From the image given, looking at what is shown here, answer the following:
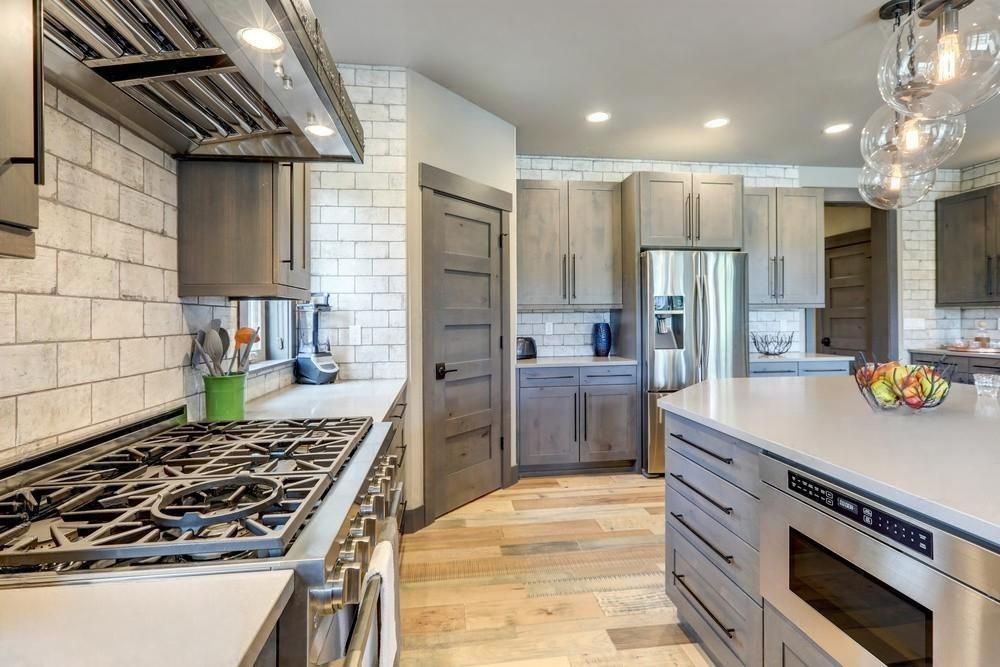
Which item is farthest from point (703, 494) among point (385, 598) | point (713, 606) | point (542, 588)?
point (385, 598)

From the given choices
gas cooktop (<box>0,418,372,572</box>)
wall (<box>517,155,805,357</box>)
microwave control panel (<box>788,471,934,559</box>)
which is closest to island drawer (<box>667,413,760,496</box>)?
microwave control panel (<box>788,471,934,559</box>)

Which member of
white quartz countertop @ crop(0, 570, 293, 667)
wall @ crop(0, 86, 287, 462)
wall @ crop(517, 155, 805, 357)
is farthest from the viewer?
wall @ crop(517, 155, 805, 357)

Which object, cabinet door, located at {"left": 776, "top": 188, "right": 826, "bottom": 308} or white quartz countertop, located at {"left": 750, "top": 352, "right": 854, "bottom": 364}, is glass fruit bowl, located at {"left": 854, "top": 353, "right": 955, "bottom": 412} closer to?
white quartz countertop, located at {"left": 750, "top": 352, "right": 854, "bottom": 364}

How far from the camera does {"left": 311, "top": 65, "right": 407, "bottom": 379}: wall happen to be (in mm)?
2887

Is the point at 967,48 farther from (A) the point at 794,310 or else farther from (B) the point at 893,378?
(A) the point at 794,310

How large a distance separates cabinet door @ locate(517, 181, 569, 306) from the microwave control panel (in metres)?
3.02

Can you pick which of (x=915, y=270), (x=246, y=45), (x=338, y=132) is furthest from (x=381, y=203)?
(x=915, y=270)

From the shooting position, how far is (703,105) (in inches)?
137

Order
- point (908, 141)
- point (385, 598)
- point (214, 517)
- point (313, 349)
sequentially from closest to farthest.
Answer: point (214, 517) → point (385, 598) → point (908, 141) → point (313, 349)

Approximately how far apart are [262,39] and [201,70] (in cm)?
21

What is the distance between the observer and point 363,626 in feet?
2.88

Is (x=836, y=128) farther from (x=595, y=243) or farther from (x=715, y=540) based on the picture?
(x=715, y=540)

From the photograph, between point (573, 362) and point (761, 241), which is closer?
point (573, 362)

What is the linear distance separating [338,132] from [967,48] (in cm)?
186
